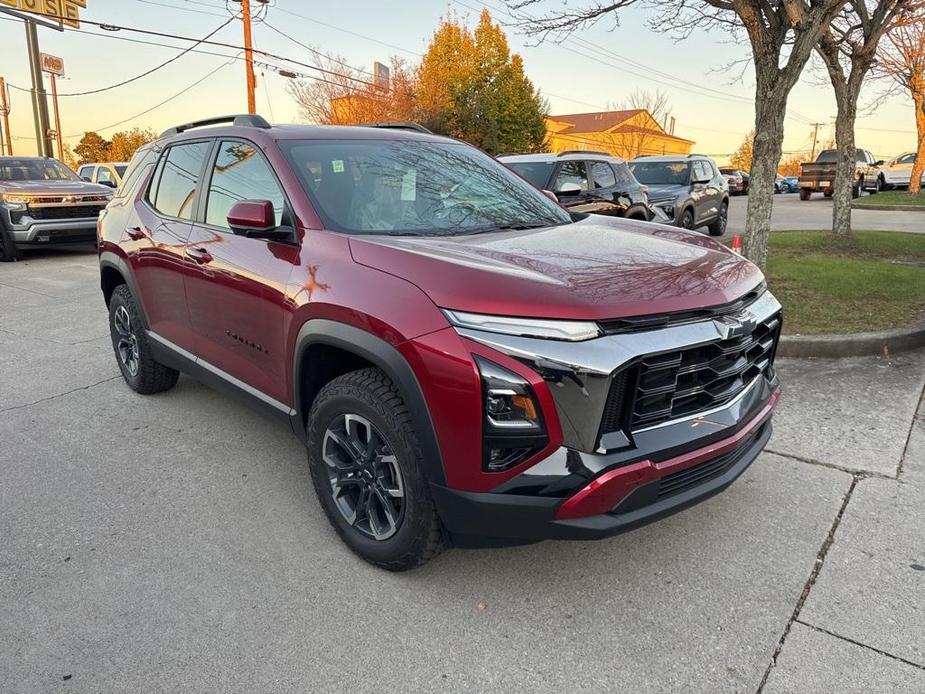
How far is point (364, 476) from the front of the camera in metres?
2.79

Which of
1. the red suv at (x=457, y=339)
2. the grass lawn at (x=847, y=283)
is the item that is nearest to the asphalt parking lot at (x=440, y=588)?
the red suv at (x=457, y=339)

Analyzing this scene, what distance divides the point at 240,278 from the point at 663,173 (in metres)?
11.5

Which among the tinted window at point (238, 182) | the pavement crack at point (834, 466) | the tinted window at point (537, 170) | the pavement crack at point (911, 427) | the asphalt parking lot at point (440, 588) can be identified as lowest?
the asphalt parking lot at point (440, 588)

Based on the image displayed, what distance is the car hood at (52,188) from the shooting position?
38.9 ft

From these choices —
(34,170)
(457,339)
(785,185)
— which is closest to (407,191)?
(457,339)

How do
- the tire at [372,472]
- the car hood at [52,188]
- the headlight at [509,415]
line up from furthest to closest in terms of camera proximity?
the car hood at [52,188] < the tire at [372,472] < the headlight at [509,415]

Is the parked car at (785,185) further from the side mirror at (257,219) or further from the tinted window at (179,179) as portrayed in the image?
the side mirror at (257,219)

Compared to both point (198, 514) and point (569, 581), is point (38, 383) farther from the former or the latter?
point (569, 581)

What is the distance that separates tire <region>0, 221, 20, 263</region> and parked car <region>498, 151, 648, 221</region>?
29.1 ft

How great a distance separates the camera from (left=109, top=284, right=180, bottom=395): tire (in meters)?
4.74

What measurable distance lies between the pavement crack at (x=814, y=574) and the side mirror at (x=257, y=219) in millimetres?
2535

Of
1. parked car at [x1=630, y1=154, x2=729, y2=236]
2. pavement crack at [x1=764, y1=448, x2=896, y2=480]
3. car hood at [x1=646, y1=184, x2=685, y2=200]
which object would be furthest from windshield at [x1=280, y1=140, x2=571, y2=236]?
car hood at [x1=646, y1=184, x2=685, y2=200]

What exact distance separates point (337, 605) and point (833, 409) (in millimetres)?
3491

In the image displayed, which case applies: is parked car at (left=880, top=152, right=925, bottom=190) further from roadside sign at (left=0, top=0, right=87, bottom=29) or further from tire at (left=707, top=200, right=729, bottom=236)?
roadside sign at (left=0, top=0, right=87, bottom=29)
